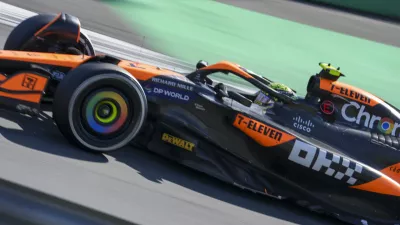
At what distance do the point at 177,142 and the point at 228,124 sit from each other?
1.78 feet

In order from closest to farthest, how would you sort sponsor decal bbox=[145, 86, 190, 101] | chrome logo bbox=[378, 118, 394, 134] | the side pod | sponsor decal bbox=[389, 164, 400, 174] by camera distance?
the side pod → sponsor decal bbox=[145, 86, 190, 101] → sponsor decal bbox=[389, 164, 400, 174] → chrome logo bbox=[378, 118, 394, 134]

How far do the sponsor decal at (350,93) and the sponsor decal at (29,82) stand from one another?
311 centimetres

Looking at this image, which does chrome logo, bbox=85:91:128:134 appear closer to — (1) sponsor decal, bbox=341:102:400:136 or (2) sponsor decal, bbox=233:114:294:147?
(2) sponsor decal, bbox=233:114:294:147

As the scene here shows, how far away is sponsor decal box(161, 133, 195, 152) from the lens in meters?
5.41

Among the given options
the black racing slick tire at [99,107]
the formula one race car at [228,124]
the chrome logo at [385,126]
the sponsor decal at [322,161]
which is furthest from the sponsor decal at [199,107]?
the chrome logo at [385,126]

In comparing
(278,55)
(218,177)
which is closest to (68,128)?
(218,177)

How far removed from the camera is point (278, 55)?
13.8 metres

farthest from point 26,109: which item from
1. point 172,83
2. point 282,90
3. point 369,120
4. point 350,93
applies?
point 369,120

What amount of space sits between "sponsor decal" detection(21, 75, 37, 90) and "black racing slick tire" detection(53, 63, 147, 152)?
329mm

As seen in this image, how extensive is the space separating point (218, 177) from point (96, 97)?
1369 mm

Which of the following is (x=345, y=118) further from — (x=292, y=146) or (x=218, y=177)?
(x=218, y=177)

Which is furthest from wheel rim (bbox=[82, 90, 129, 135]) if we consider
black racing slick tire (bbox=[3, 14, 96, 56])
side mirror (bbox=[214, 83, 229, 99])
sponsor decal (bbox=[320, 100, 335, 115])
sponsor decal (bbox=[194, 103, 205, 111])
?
sponsor decal (bbox=[320, 100, 335, 115])

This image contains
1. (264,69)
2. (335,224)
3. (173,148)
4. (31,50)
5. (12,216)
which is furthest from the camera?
(264,69)

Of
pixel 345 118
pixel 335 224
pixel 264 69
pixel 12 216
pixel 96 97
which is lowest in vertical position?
pixel 12 216
